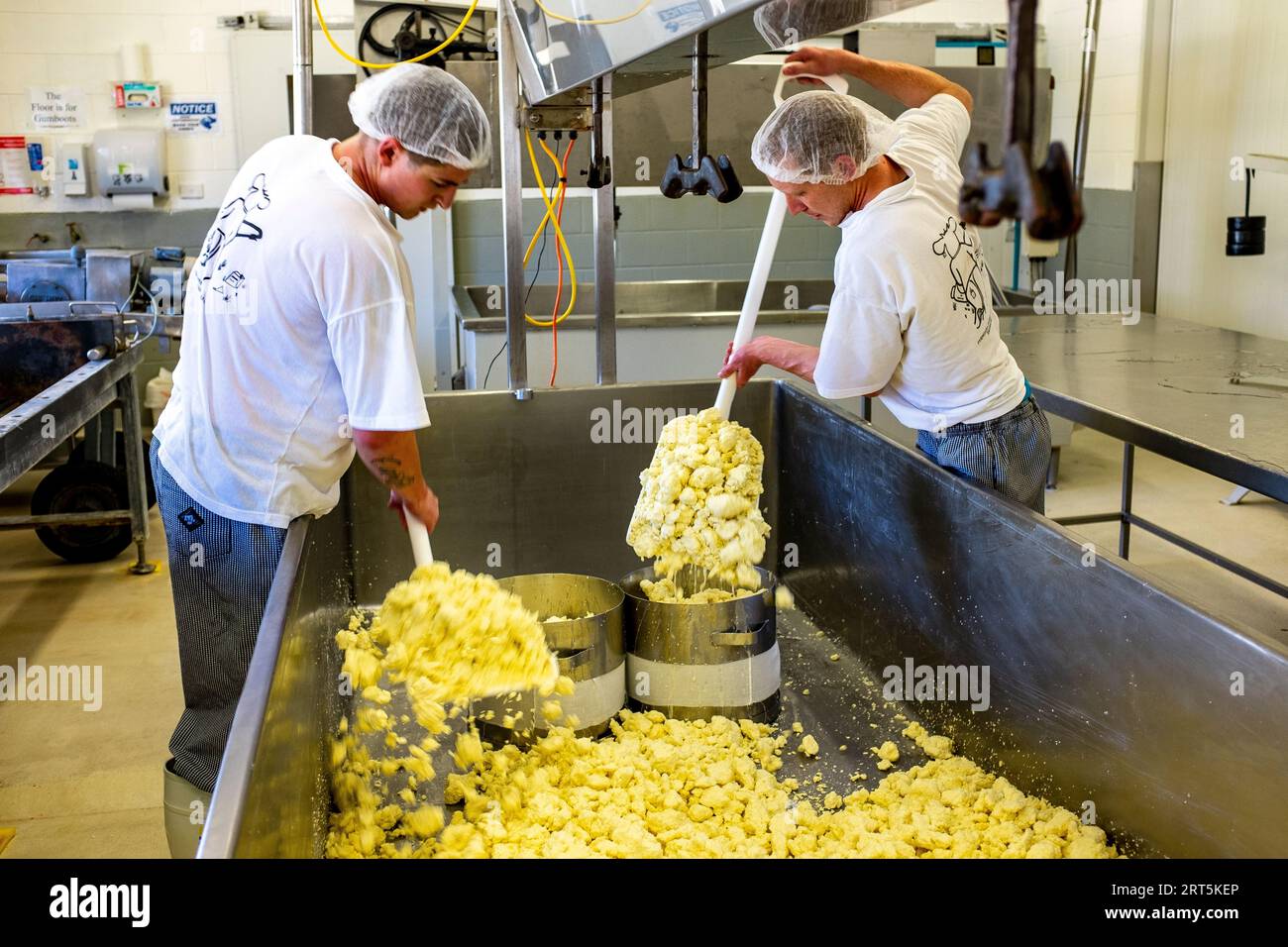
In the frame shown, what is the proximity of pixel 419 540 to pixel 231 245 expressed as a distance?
0.53m

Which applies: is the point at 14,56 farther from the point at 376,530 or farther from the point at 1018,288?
the point at 1018,288

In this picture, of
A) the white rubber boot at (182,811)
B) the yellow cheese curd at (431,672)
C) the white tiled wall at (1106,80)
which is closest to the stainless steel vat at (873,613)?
the yellow cheese curd at (431,672)

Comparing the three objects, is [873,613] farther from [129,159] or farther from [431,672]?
[129,159]

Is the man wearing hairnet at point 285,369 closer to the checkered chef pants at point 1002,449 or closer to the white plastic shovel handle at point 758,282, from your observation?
the white plastic shovel handle at point 758,282

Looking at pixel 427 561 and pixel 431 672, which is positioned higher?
pixel 427 561

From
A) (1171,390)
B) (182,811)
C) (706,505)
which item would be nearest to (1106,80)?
(1171,390)

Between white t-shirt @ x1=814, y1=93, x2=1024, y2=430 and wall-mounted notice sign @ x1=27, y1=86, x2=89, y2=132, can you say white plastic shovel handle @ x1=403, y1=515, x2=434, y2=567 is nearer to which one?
white t-shirt @ x1=814, y1=93, x2=1024, y2=430

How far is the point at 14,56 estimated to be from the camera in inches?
204

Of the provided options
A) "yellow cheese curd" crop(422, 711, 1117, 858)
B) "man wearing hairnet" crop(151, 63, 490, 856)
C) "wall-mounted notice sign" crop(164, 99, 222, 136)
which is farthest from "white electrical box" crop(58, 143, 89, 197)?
"yellow cheese curd" crop(422, 711, 1117, 858)

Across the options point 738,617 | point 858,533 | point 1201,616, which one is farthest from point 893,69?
point 1201,616

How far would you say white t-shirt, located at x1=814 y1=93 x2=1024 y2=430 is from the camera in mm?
1909

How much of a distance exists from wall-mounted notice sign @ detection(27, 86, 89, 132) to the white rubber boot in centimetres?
435

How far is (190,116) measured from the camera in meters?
5.38

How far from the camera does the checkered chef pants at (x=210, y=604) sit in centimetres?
187
